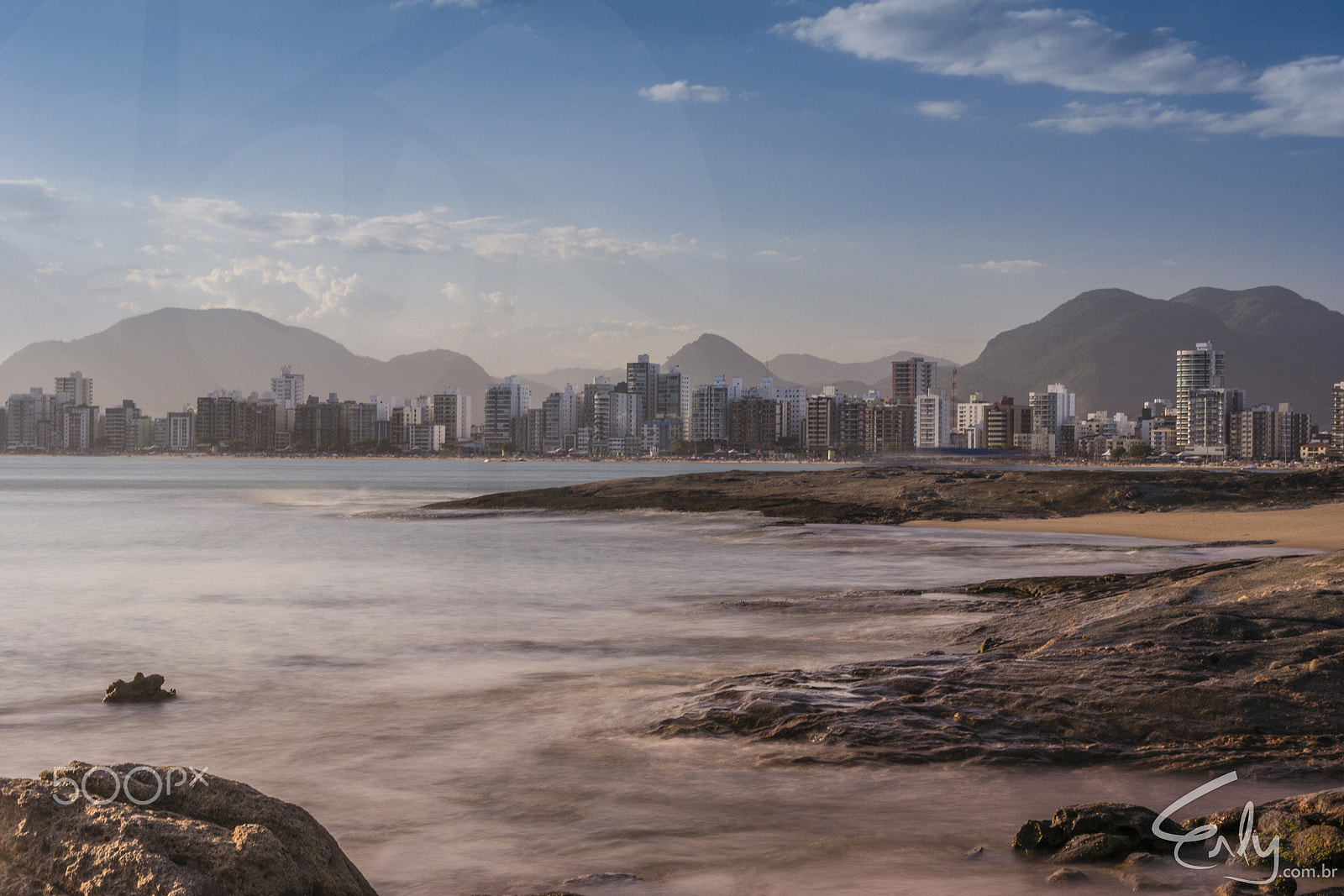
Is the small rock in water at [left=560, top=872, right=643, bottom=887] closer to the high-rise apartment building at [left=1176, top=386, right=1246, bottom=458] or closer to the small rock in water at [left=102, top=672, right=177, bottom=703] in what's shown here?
the small rock in water at [left=102, top=672, right=177, bottom=703]

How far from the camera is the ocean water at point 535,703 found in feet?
17.7

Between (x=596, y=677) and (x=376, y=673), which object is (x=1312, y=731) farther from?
(x=376, y=673)

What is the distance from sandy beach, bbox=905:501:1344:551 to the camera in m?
24.0

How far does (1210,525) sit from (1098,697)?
2446cm

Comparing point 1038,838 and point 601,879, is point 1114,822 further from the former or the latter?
point 601,879

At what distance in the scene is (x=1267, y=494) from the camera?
36969 millimetres

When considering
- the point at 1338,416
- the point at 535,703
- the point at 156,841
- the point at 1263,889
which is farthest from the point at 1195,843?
the point at 1338,416

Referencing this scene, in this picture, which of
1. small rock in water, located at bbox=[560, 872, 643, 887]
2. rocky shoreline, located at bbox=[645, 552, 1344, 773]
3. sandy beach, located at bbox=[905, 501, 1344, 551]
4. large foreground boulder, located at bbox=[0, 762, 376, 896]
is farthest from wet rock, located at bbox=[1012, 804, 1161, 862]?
sandy beach, located at bbox=[905, 501, 1344, 551]

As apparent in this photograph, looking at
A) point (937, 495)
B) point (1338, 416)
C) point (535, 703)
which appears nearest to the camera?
point (535, 703)

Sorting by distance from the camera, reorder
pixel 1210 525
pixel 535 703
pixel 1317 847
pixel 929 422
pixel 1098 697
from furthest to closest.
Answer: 1. pixel 929 422
2. pixel 1210 525
3. pixel 535 703
4. pixel 1098 697
5. pixel 1317 847

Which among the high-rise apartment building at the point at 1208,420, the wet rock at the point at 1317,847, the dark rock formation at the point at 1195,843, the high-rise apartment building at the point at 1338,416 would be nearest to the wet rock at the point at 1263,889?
the dark rock formation at the point at 1195,843

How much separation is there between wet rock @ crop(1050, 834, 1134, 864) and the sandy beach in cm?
1948

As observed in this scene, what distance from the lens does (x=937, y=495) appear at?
122 feet

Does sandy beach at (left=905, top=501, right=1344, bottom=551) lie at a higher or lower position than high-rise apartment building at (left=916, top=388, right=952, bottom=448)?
lower
